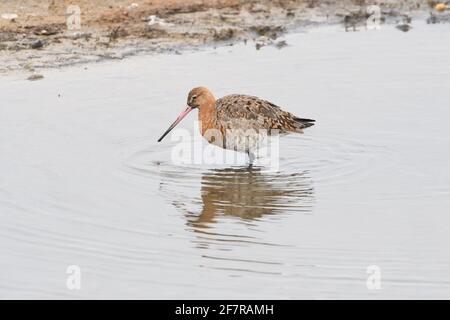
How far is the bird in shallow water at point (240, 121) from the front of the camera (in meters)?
11.8

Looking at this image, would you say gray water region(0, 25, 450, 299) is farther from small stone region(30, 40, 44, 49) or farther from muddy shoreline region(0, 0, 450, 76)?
small stone region(30, 40, 44, 49)

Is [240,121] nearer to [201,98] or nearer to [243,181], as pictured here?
[201,98]

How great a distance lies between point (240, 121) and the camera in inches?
463

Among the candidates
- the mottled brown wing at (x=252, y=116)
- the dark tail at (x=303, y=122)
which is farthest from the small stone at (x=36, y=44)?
the dark tail at (x=303, y=122)

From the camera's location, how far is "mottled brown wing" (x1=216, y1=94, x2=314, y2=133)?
38.7 feet

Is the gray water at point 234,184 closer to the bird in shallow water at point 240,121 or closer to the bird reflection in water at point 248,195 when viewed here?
the bird reflection in water at point 248,195

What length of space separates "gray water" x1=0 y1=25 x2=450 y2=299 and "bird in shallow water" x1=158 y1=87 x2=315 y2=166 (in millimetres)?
284

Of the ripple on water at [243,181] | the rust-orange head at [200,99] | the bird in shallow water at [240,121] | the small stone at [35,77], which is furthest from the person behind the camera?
the small stone at [35,77]

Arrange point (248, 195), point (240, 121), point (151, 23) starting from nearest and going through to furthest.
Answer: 1. point (248, 195)
2. point (240, 121)
3. point (151, 23)

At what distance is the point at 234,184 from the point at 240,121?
0.93 metres

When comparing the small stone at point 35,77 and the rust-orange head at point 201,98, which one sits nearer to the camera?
the rust-orange head at point 201,98

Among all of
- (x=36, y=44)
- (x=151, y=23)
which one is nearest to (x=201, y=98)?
(x=36, y=44)

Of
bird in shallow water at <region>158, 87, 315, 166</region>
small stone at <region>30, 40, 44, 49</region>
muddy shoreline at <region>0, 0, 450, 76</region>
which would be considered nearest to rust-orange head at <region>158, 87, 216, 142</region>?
bird in shallow water at <region>158, 87, 315, 166</region>

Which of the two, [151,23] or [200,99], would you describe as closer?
[200,99]
